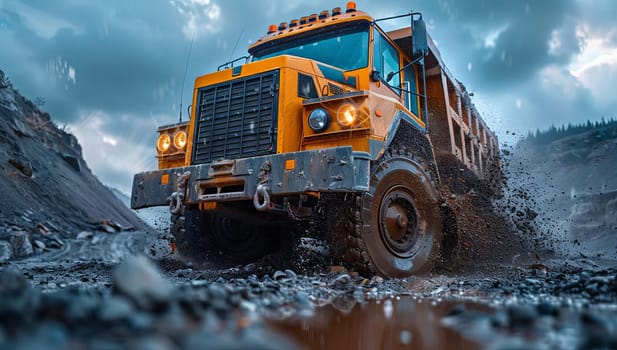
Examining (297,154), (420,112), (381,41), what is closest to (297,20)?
(381,41)

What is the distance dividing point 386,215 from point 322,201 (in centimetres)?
73

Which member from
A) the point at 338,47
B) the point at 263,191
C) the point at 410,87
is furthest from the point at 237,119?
the point at 410,87

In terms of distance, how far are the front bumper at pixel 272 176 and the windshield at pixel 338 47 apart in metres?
1.78

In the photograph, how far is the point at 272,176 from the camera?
414cm

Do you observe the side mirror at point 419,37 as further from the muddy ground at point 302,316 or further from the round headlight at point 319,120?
the muddy ground at point 302,316

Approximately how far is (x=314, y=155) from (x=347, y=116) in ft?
1.94

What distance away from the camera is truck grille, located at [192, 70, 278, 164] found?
4.68m

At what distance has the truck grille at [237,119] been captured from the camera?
4.68 meters

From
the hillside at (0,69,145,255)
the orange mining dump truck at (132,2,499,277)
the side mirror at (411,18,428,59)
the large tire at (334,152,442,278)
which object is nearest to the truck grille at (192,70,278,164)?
the orange mining dump truck at (132,2,499,277)

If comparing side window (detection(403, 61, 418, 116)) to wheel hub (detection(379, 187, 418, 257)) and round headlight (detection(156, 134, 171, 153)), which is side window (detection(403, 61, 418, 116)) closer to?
wheel hub (detection(379, 187, 418, 257))

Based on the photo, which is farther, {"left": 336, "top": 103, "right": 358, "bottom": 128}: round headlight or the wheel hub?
the wheel hub

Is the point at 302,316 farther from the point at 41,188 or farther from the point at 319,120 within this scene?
the point at 41,188

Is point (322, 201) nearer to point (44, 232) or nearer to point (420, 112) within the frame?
point (420, 112)

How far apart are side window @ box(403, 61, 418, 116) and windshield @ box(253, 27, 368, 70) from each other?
3.02ft
